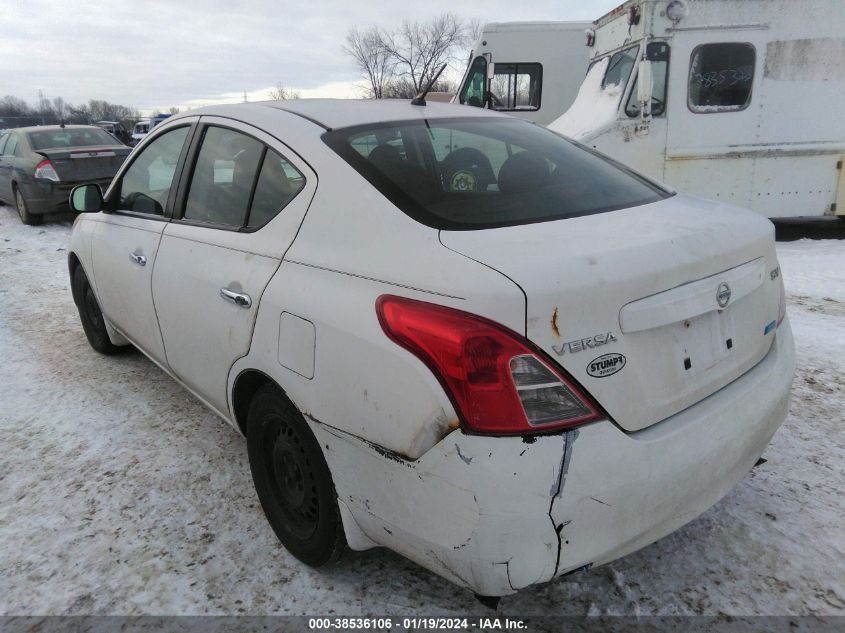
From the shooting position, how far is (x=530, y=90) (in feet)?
33.4

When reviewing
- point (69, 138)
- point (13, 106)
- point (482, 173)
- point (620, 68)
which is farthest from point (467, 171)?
point (13, 106)

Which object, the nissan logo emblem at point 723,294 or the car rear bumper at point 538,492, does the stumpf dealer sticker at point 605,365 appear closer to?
the car rear bumper at point 538,492

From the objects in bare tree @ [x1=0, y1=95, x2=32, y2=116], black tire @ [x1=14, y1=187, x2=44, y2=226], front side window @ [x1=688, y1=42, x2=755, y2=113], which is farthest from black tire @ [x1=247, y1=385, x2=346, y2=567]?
bare tree @ [x1=0, y1=95, x2=32, y2=116]

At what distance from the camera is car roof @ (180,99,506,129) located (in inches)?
94.5

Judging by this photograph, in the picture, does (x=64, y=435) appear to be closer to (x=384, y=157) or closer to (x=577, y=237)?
(x=384, y=157)

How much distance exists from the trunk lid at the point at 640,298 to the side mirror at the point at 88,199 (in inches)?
106

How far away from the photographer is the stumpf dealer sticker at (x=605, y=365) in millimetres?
1539

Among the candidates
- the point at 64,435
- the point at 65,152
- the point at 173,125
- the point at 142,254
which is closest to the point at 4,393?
the point at 64,435

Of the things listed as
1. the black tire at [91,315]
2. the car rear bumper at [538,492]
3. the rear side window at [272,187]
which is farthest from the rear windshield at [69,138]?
the car rear bumper at [538,492]

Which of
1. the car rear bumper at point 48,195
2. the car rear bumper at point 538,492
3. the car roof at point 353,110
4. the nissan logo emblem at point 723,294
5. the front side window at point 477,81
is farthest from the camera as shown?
the front side window at point 477,81

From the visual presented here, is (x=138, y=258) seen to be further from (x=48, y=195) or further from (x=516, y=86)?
(x=516, y=86)

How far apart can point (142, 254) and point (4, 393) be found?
5.22 ft

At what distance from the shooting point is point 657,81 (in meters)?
7.26

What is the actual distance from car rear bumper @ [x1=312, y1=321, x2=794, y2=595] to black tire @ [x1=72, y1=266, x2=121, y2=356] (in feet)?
9.91
